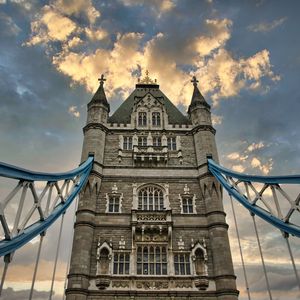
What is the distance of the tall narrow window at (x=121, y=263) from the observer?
18.0 meters

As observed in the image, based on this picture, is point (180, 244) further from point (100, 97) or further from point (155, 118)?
point (100, 97)

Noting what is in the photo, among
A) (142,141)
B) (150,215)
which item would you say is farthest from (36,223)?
(142,141)

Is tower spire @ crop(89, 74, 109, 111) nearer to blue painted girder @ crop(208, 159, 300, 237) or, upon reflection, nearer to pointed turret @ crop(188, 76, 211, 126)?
pointed turret @ crop(188, 76, 211, 126)

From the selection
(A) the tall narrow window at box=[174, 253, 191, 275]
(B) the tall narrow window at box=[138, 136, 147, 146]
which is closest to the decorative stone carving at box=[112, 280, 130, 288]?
(A) the tall narrow window at box=[174, 253, 191, 275]

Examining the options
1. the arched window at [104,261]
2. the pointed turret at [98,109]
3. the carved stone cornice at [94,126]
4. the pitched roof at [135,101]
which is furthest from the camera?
the pitched roof at [135,101]

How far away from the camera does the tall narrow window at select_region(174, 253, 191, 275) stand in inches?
711

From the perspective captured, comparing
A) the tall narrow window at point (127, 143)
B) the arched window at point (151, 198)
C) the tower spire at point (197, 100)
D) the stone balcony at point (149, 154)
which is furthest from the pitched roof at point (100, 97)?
the arched window at point (151, 198)

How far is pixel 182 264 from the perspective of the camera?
60.0 feet

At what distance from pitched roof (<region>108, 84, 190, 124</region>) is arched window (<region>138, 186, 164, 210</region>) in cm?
712

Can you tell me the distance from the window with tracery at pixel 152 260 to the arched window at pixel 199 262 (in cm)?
179

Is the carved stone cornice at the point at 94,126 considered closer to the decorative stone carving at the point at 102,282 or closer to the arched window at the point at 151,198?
the arched window at the point at 151,198

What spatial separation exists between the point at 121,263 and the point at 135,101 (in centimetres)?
1503

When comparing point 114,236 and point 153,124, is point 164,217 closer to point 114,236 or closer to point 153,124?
point 114,236

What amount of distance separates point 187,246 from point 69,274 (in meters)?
6.98
